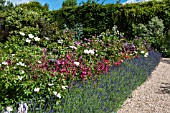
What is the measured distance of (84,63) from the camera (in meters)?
5.10

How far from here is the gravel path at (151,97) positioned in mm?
5195

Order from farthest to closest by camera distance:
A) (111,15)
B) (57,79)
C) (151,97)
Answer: (111,15), (151,97), (57,79)

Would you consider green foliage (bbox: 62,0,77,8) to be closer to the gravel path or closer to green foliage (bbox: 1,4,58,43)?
green foliage (bbox: 1,4,58,43)

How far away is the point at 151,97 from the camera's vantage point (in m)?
5.96

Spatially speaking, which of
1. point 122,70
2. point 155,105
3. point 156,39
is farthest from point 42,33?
point 156,39

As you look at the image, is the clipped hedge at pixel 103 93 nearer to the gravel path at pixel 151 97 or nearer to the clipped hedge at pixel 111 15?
the gravel path at pixel 151 97

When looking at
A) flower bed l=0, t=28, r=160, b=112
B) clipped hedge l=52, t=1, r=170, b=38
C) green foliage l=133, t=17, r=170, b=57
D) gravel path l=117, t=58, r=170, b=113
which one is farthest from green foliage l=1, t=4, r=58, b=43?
clipped hedge l=52, t=1, r=170, b=38

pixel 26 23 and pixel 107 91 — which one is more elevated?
pixel 26 23

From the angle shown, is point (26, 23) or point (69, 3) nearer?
point (26, 23)

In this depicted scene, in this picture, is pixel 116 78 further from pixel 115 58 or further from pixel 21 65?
pixel 21 65

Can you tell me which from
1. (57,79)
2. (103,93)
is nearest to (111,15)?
(103,93)

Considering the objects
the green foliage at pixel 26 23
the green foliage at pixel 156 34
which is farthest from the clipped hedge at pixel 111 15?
the green foliage at pixel 26 23

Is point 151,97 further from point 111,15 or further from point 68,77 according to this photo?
point 111,15

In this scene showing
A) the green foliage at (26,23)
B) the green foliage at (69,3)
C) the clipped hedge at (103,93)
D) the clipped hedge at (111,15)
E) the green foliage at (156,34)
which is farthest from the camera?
the green foliage at (69,3)
